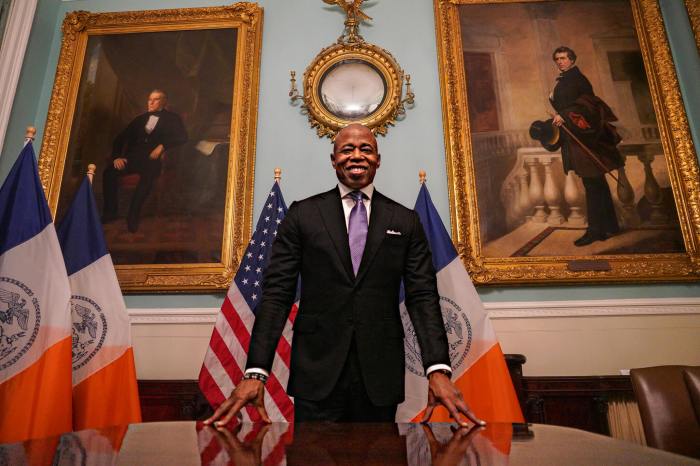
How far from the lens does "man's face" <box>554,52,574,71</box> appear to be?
418 cm

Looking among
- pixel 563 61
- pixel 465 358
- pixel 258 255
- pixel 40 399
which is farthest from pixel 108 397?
pixel 563 61

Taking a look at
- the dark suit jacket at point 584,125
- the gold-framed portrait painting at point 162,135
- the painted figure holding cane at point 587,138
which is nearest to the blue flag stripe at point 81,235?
the gold-framed portrait painting at point 162,135

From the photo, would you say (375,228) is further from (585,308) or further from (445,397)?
(585,308)

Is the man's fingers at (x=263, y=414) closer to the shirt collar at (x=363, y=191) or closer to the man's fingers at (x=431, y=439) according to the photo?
the man's fingers at (x=431, y=439)

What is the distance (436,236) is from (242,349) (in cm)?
148

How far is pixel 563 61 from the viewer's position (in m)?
4.20

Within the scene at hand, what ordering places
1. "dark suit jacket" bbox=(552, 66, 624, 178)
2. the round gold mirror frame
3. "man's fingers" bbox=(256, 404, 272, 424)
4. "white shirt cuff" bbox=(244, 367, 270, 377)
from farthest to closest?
the round gold mirror frame
"dark suit jacket" bbox=(552, 66, 624, 178)
"white shirt cuff" bbox=(244, 367, 270, 377)
"man's fingers" bbox=(256, 404, 272, 424)

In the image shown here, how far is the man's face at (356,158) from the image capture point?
1.99 meters

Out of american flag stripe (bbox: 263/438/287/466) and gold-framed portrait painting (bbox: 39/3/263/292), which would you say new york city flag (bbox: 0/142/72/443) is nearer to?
gold-framed portrait painting (bbox: 39/3/263/292)

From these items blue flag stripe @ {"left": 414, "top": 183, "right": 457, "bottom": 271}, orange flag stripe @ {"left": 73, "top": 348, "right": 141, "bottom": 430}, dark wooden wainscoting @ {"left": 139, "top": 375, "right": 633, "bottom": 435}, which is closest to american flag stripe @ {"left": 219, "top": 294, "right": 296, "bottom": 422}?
dark wooden wainscoting @ {"left": 139, "top": 375, "right": 633, "bottom": 435}

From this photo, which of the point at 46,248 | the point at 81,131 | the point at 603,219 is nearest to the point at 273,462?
the point at 46,248

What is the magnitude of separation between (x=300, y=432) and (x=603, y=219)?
343 cm

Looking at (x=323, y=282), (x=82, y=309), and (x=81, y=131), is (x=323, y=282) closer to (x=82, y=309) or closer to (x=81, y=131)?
(x=82, y=309)

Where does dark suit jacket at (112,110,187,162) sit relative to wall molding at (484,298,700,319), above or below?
above
